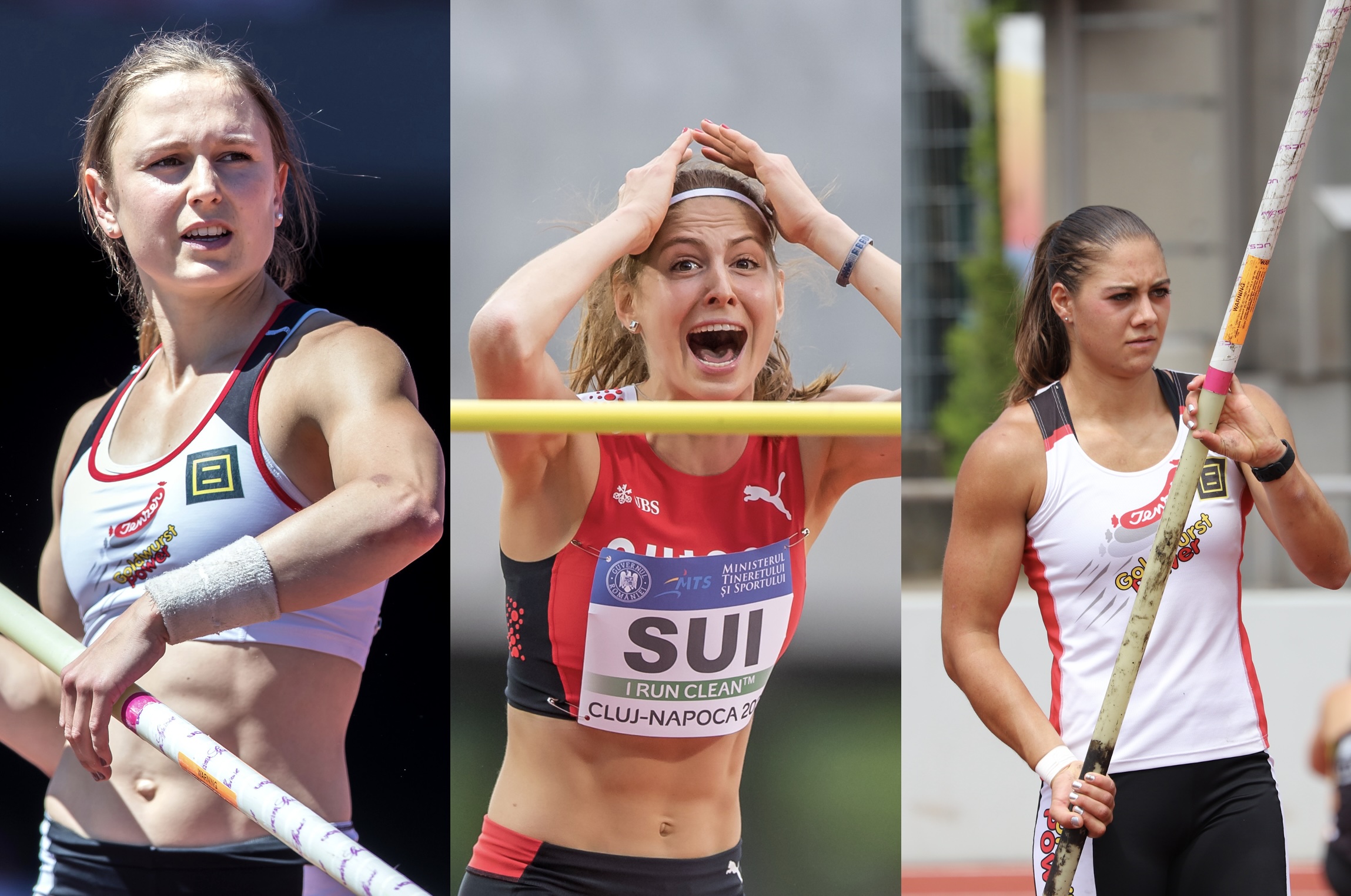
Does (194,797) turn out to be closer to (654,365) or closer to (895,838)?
(654,365)

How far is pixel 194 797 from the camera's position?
2.20 m

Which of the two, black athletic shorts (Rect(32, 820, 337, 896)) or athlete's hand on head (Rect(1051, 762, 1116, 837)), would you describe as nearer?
athlete's hand on head (Rect(1051, 762, 1116, 837))

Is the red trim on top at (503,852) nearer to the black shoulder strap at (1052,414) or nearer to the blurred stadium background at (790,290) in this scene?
the blurred stadium background at (790,290)

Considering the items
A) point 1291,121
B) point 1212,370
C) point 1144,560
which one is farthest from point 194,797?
point 1291,121

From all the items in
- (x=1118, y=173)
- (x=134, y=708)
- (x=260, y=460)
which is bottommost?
(x=134, y=708)

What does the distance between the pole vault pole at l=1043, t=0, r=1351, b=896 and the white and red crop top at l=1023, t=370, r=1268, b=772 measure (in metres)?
0.11

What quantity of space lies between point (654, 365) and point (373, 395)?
1.52 feet

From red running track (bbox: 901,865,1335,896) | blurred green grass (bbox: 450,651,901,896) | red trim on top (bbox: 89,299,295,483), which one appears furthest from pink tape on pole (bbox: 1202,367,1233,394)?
red running track (bbox: 901,865,1335,896)

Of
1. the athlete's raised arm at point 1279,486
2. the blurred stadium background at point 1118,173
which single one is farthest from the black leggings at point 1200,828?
the blurred stadium background at point 1118,173

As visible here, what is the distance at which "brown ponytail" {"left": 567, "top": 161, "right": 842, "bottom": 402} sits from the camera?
215cm

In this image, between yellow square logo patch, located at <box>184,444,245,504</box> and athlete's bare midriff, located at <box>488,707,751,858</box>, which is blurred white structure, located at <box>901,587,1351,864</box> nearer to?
athlete's bare midriff, located at <box>488,707,751,858</box>

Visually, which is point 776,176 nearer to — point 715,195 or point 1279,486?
point 715,195

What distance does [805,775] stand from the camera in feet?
7.49

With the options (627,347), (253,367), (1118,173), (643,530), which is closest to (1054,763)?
(643,530)
